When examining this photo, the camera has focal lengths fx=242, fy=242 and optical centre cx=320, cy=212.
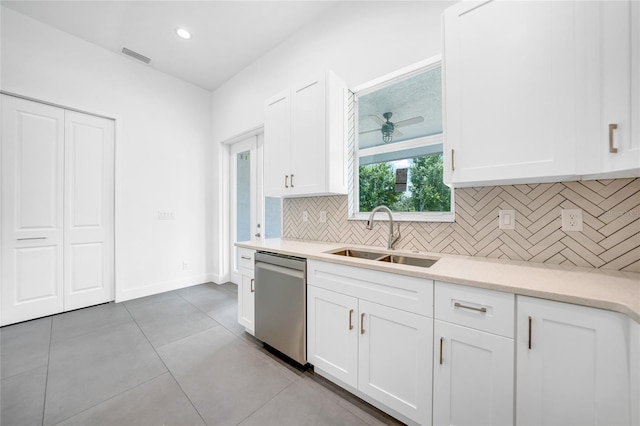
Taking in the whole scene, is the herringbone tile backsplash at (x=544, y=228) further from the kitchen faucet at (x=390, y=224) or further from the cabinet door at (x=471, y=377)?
the cabinet door at (x=471, y=377)

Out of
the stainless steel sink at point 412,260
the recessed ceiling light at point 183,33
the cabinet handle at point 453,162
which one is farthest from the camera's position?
the recessed ceiling light at point 183,33

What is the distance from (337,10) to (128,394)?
3.64 metres

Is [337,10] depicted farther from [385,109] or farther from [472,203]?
[472,203]

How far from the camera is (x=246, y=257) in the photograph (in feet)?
7.50

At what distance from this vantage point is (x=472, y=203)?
1.70 m

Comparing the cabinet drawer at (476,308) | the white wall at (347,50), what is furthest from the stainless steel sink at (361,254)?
the white wall at (347,50)

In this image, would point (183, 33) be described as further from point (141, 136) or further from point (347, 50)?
Answer: point (347, 50)

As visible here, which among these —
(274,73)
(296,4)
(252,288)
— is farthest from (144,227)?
(296,4)

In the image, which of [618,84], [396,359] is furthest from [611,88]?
[396,359]

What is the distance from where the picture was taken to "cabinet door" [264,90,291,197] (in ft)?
8.01

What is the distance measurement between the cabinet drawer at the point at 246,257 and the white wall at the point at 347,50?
1861 mm

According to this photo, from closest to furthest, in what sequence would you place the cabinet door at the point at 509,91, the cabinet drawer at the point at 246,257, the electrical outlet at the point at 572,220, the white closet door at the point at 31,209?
the cabinet door at the point at 509,91
the electrical outlet at the point at 572,220
the cabinet drawer at the point at 246,257
the white closet door at the point at 31,209

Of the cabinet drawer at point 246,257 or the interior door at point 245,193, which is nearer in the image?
the cabinet drawer at point 246,257

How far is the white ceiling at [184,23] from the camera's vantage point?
2.49 m
